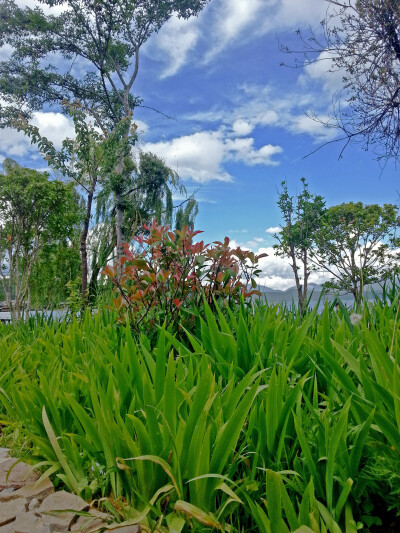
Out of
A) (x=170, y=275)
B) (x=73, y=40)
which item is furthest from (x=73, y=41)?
(x=170, y=275)

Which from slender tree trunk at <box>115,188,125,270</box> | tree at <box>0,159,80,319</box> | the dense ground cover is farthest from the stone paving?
slender tree trunk at <box>115,188,125,270</box>

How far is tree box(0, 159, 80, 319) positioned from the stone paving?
7.24 meters

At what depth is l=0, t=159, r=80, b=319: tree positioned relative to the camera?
8.30m

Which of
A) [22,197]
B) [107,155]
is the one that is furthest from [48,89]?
[22,197]

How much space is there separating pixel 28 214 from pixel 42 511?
8150 millimetres

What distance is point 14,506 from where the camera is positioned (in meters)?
1.40

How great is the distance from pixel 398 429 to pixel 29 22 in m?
18.8

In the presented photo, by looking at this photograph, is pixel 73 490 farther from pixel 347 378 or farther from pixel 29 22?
pixel 29 22

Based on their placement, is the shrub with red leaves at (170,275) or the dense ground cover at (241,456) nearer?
the dense ground cover at (241,456)

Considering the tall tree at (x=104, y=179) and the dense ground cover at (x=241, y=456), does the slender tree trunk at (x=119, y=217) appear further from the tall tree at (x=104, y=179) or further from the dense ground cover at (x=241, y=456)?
the dense ground cover at (x=241, y=456)

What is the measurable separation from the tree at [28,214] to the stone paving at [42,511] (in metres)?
7.24

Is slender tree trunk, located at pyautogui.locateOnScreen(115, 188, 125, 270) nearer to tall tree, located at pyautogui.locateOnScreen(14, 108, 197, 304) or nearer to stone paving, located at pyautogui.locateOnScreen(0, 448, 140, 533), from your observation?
tall tree, located at pyautogui.locateOnScreen(14, 108, 197, 304)

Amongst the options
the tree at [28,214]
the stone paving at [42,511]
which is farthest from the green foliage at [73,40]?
the stone paving at [42,511]

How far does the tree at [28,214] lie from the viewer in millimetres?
8297
